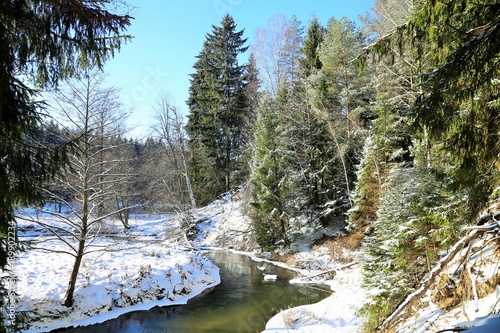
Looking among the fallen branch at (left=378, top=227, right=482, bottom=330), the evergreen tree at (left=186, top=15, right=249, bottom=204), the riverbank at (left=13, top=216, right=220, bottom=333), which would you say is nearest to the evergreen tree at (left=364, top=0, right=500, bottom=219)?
the fallen branch at (left=378, top=227, right=482, bottom=330)

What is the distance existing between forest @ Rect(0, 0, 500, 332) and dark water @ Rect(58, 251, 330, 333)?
7.75 ft

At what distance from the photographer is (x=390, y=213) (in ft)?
22.9

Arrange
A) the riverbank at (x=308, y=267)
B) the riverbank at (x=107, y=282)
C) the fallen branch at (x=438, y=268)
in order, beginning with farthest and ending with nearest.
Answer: the riverbank at (x=107, y=282) → the riverbank at (x=308, y=267) → the fallen branch at (x=438, y=268)

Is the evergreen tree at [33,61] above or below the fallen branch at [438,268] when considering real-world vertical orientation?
above

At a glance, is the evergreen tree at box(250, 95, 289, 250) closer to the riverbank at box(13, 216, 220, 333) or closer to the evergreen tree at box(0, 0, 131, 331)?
the riverbank at box(13, 216, 220, 333)

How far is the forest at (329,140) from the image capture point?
135 inches

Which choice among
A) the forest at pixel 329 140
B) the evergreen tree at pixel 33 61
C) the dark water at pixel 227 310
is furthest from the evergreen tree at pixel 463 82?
the dark water at pixel 227 310

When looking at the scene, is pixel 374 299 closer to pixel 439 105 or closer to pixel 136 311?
pixel 439 105

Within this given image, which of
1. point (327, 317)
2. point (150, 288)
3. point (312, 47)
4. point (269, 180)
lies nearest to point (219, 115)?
point (312, 47)

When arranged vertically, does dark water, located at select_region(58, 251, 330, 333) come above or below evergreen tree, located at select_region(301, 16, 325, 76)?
below

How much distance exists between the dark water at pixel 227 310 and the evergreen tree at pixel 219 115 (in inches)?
644

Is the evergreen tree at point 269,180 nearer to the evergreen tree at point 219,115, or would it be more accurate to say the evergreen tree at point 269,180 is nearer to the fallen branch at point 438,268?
the evergreen tree at point 219,115

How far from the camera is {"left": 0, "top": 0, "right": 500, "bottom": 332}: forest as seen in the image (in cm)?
343

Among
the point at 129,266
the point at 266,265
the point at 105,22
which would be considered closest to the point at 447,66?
the point at 105,22
